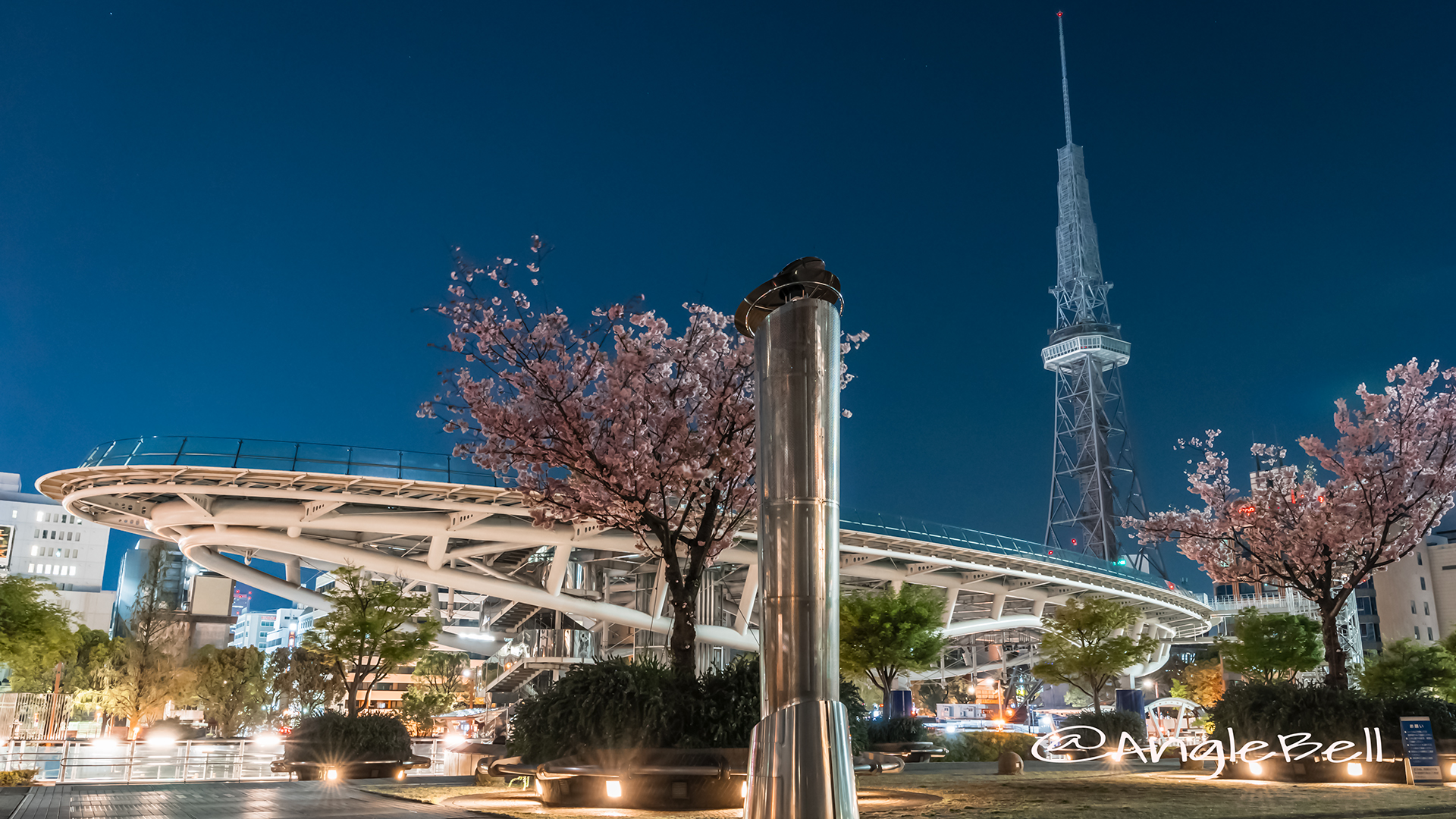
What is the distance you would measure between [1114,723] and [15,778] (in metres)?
27.0

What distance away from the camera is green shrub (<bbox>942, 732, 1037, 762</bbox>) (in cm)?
3312

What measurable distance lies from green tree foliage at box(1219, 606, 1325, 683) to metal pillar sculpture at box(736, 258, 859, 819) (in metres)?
51.9

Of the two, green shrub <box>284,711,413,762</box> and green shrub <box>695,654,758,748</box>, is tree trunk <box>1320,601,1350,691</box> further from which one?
green shrub <box>284,711,413,762</box>

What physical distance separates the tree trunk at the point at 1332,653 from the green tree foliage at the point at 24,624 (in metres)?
38.9

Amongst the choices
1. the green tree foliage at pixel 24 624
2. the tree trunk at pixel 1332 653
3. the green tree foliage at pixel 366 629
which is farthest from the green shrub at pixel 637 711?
the green tree foliage at pixel 24 624

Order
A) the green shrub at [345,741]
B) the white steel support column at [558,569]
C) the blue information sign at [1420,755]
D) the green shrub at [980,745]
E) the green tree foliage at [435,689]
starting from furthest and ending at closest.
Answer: the green tree foliage at [435,689] < the white steel support column at [558,569] < the green shrub at [980,745] < the green shrub at [345,741] < the blue information sign at [1420,755]

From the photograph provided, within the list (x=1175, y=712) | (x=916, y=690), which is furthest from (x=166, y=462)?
(x=916, y=690)

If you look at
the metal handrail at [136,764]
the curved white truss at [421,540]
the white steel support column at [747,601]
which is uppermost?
the curved white truss at [421,540]

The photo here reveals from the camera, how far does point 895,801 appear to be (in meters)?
15.1

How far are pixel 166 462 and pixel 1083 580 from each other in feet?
173

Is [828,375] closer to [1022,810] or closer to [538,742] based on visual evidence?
[1022,810]

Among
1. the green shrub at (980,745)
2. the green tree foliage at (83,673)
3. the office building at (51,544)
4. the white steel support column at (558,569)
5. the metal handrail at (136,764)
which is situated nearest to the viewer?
the metal handrail at (136,764)

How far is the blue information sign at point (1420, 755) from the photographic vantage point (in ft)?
57.4

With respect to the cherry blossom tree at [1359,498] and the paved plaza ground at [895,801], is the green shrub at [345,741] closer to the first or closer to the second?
the paved plaza ground at [895,801]
